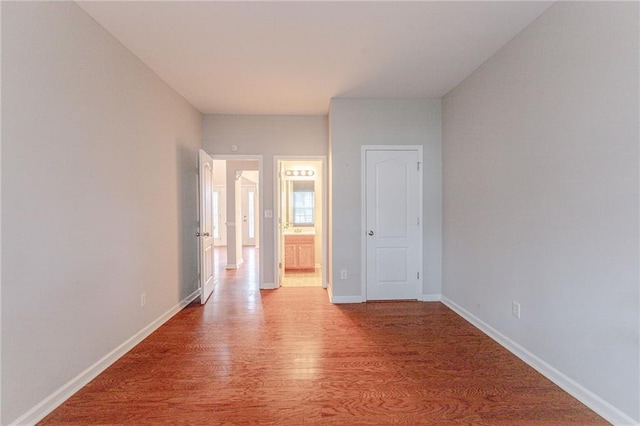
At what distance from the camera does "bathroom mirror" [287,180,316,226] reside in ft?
21.3

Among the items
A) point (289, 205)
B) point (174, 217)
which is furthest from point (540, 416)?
point (289, 205)

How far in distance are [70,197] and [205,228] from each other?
2.04m

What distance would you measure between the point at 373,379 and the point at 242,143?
3.69 meters

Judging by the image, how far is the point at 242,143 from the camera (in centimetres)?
450

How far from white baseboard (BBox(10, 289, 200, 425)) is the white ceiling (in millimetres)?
2634

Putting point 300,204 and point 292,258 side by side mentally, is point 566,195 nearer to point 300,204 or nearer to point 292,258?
point 292,258

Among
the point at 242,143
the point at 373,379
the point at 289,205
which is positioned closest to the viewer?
the point at 373,379

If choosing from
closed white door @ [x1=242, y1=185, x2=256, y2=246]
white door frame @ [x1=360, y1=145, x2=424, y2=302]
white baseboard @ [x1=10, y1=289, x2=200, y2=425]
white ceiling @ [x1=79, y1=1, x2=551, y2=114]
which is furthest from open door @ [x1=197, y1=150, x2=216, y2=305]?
closed white door @ [x1=242, y1=185, x2=256, y2=246]

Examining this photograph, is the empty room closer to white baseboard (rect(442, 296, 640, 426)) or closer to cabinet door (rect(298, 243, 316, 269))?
white baseboard (rect(442, 296, 640, 426))

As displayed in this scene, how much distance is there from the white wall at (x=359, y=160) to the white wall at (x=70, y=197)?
213 centimetres

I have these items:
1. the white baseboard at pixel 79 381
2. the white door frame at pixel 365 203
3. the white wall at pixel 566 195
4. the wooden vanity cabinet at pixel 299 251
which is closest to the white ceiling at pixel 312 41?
the white wall at pixel 566 195

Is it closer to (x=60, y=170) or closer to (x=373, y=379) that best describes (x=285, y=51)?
(x=60, y=170)

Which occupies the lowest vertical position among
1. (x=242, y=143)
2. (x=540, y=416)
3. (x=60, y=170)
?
(x=540, y=416)

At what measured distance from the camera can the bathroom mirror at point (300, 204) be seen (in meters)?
6.48
